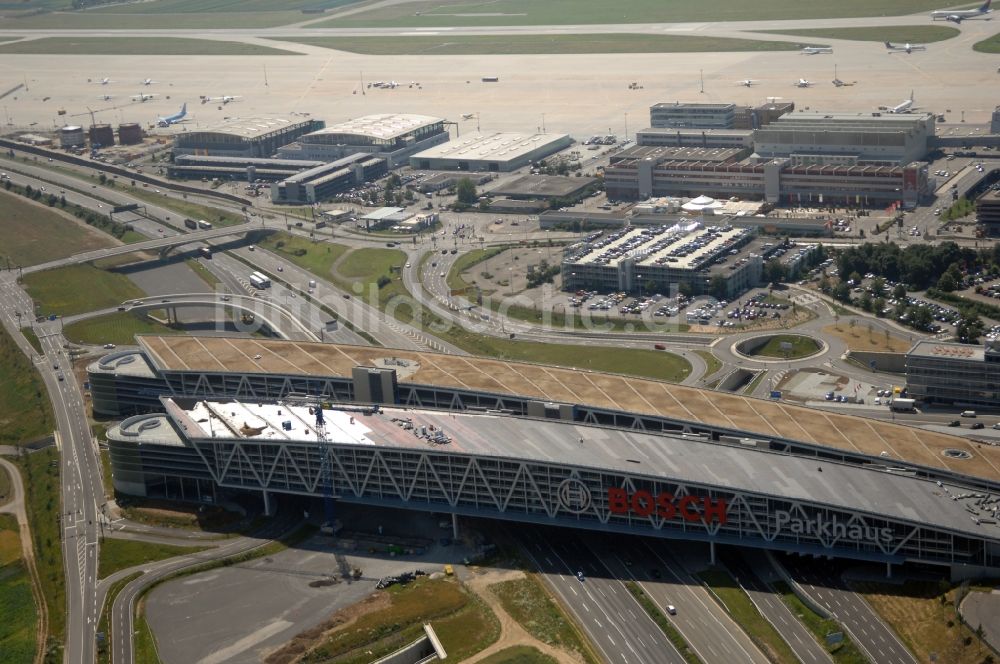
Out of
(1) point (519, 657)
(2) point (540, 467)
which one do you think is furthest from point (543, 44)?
(1) point (519, 657)

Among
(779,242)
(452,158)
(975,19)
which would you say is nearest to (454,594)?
(779,242)

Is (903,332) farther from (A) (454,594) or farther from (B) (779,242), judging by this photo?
(A) (454,594)

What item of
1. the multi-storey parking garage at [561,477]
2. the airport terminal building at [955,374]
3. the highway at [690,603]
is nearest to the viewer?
the highway at [690,603]

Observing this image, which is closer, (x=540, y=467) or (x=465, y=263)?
(x=540, y=467)

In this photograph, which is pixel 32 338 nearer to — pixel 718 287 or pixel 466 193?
pixel 466 193

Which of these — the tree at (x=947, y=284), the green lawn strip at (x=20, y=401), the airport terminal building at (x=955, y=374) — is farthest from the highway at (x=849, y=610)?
the green lawn strip at (x=20, y=401)

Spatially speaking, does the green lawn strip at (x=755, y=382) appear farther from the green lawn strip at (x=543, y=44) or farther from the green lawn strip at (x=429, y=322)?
the green lawn strip at (x=543, y=44)
